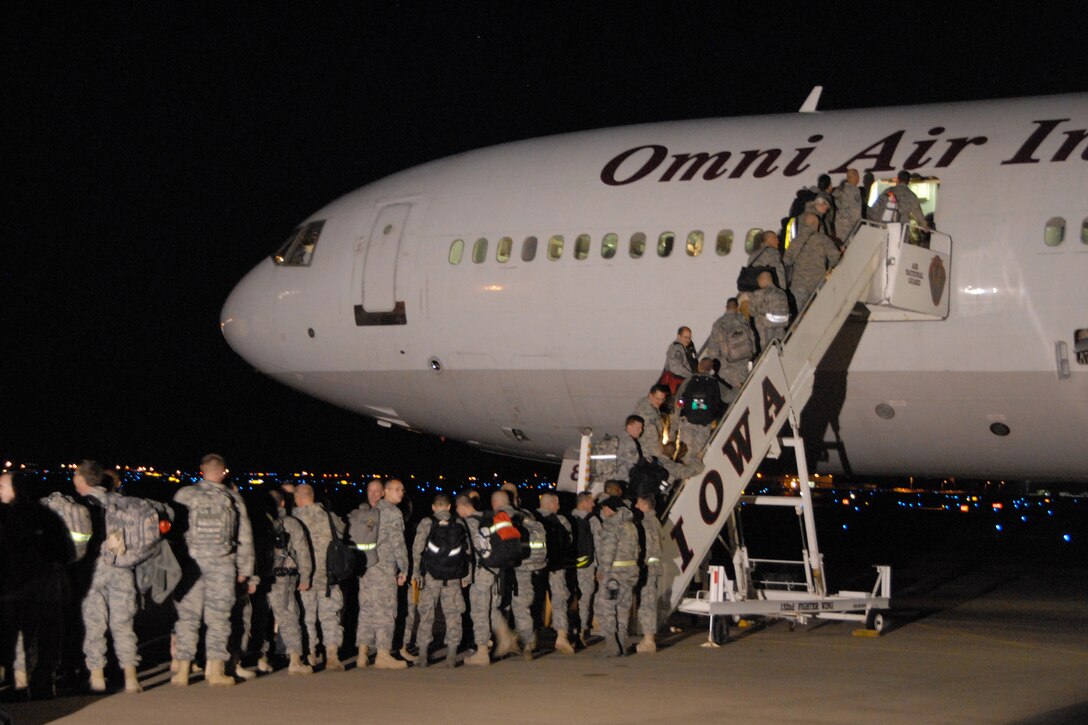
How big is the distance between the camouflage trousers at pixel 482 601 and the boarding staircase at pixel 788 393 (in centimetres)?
170

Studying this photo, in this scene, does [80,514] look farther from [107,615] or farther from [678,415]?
[678,415]

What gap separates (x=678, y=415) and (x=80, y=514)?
583 cm

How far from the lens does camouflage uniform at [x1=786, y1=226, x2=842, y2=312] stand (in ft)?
47.6

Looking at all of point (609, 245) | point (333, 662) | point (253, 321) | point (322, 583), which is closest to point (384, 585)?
point (322, 583)

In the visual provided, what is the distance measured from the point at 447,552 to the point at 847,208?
20.4 ft

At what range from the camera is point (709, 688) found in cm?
1073

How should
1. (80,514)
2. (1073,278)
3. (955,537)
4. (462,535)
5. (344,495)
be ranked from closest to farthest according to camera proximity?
(80,514), (462,535), (1073,278), (955,537), (344,495)

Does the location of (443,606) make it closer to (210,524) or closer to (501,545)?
(501,545)

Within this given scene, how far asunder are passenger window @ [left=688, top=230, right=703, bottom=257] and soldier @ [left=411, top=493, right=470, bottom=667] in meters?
5.99

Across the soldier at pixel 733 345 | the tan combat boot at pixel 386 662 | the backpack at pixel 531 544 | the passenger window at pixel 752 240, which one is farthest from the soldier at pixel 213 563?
the passenger window at pixel 752 240

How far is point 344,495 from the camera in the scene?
148 feet

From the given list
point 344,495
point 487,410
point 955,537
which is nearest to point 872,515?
point 955,537

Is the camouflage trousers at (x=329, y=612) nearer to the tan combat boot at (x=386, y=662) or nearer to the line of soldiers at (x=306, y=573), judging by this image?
the line of soldiers at (x=306, y=573)

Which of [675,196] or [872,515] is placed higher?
[675,196]
